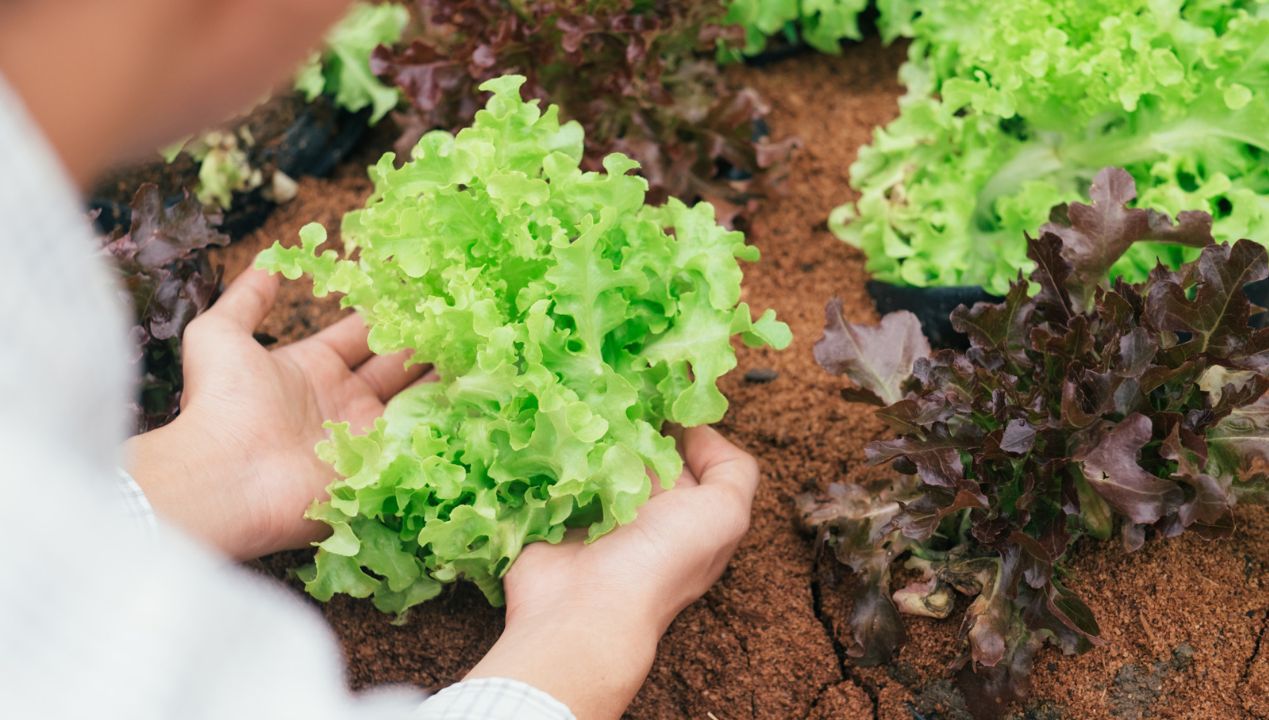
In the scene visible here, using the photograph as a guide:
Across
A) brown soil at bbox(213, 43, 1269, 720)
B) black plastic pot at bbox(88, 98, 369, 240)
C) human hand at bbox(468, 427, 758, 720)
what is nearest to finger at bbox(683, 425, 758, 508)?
human hand at bbox(468, 427, 758, 720)

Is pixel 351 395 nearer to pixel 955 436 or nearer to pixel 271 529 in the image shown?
pixel 271 529

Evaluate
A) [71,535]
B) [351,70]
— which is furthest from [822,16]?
[71,535]

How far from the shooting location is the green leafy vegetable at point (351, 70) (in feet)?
11.2

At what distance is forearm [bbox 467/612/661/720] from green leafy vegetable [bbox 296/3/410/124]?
6.61ft

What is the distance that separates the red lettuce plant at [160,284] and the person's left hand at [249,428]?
0.08 metres

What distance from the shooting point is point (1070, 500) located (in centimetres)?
201

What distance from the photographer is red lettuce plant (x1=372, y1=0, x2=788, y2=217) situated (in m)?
2.92

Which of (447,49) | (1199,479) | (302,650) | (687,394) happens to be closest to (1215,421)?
(1199,479)

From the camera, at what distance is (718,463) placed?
2.23 meters

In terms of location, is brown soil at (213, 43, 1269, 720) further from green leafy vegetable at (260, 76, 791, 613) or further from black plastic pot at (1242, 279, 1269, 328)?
black plastic pot at (1242, 279, 1269, 328)

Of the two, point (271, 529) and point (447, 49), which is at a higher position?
point (447, 49)

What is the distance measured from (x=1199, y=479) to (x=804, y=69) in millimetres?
2220

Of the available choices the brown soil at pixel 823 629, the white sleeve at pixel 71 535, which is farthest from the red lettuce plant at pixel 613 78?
the white sleeve at pixel 71 535

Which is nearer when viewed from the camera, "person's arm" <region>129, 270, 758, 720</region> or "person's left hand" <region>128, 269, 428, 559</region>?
"person's arm" <region>129, 270, 758, 720</region>
